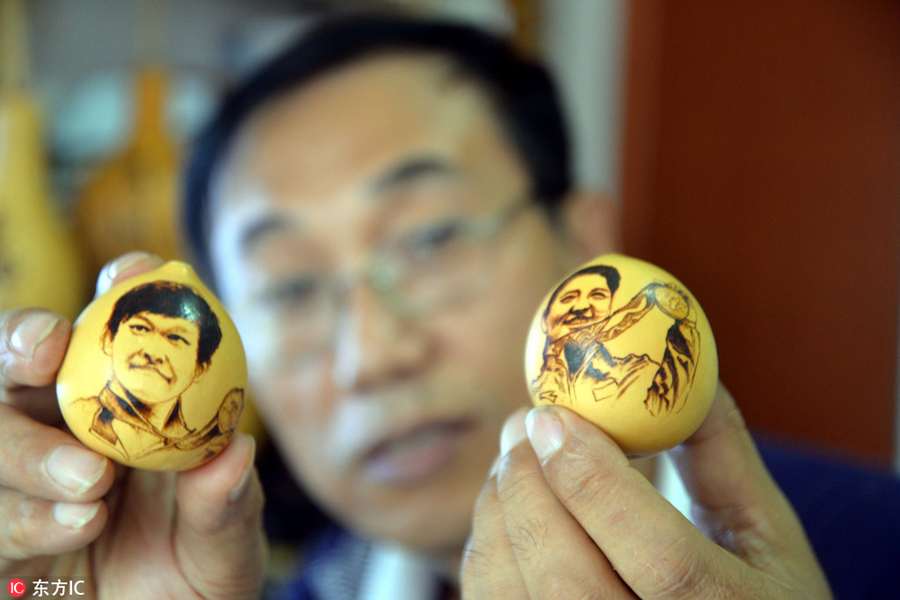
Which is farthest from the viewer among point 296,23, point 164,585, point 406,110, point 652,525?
point 296,23

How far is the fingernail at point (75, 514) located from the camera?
0.51 metres

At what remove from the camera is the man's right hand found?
0.51 metres

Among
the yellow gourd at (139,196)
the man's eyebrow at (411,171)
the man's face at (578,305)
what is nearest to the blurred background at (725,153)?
the yellow gourd at (139,196)

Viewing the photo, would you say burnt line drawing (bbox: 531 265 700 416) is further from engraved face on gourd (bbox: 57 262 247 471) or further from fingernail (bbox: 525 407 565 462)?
engraved face on gourd (bbox: 57 262 247 471)

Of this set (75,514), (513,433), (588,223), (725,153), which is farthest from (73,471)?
(725,153)

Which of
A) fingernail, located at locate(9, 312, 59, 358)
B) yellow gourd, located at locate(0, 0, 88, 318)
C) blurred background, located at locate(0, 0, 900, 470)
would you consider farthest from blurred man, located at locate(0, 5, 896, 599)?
blurred background, located at locate(0, 0, 900, 470)

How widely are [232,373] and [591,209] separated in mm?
830

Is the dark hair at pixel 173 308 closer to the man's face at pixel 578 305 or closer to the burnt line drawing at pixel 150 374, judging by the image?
the burnt line drawing at pixel 150 374

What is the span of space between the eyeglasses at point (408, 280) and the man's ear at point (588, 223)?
0.17m

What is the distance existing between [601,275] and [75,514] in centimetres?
45

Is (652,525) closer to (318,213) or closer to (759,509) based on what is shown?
(759,509)

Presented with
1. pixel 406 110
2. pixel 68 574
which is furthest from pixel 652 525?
pixel 406 110

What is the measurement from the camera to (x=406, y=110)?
110cm

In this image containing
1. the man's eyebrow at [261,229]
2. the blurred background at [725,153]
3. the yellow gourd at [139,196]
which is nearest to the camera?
the man's eyebrow at [261,229]
